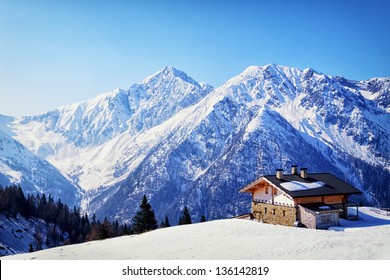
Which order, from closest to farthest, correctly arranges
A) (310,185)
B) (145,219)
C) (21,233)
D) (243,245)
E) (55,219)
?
(243,245), (310,185), (145,219), (21,233), (55,219)

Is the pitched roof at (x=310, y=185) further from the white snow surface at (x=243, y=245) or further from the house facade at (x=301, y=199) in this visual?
→ the white snow surface at (x=243, y=245)

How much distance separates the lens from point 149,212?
75.0 meters

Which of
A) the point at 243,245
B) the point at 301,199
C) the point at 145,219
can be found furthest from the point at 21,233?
the point at 243,245

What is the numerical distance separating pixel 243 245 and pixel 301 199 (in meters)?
17.0

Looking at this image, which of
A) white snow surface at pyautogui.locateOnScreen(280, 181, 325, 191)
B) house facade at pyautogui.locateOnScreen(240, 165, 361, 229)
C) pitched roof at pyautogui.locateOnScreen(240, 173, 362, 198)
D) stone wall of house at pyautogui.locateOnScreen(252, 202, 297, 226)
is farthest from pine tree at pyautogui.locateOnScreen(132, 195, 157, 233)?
white snow surface at pyautogui.locateOnScreen(280, 181, 325, 191)

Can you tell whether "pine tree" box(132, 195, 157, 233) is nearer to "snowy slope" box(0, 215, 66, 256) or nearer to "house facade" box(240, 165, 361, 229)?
"house facade" box(240, 165, 361, 229)

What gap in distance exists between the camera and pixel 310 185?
50.1m

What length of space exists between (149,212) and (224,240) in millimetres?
40733

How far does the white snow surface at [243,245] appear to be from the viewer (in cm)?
2805

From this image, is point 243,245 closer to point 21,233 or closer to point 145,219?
point 145,219
